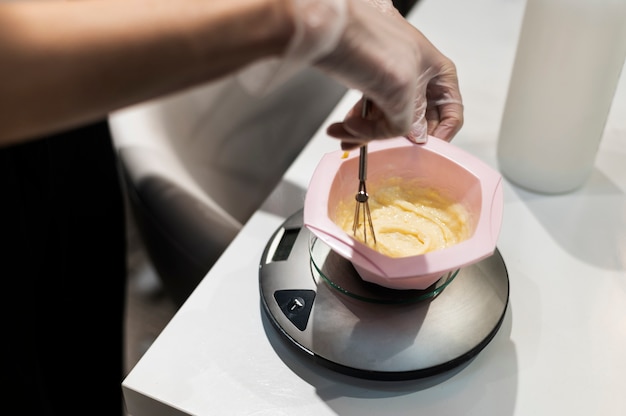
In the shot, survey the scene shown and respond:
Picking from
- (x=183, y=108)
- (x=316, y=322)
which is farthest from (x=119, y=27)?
(x=183, y=108)

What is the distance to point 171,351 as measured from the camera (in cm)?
65

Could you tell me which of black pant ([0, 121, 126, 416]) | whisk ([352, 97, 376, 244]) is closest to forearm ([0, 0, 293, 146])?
whisk ([352, 97, 376, 244])

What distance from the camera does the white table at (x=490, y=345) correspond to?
1.99 ft

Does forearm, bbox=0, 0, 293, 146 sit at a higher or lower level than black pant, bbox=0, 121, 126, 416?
higher

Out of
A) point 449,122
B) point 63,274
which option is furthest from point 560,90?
point 63,274

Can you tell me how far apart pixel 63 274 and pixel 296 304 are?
665 mm

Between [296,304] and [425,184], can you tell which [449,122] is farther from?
[296,304]

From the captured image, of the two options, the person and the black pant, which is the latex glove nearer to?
the person

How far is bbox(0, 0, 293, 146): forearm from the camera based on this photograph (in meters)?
0.38

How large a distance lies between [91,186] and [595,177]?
872 millimetres

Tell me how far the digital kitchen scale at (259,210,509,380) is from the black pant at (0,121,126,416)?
0.53m

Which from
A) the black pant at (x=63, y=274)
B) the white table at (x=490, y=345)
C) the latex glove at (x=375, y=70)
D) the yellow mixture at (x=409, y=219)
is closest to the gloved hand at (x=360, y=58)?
the latex glove at (x=375, y=70)

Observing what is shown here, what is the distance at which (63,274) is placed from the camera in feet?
3.77

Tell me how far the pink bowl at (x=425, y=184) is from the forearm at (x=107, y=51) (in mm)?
204
